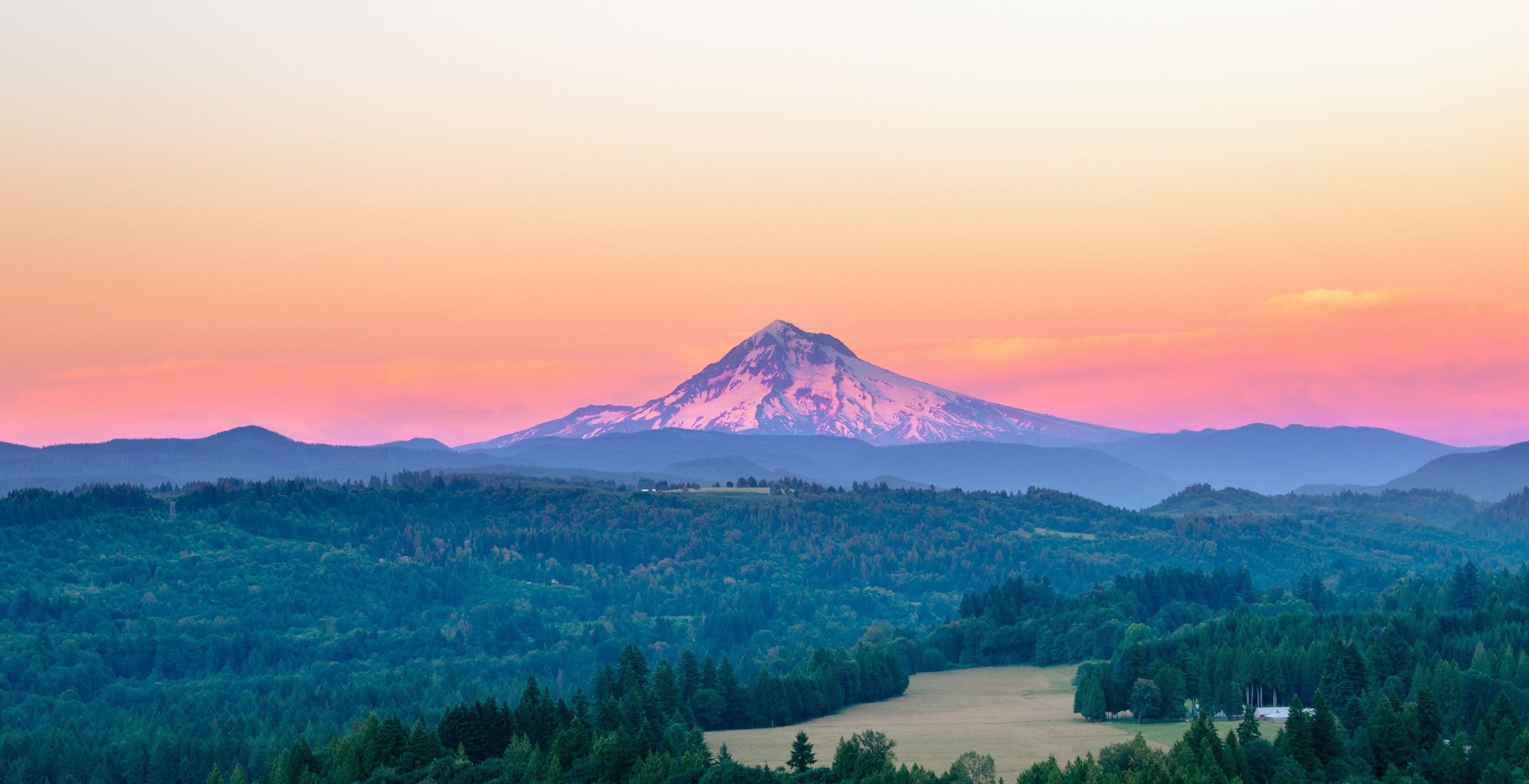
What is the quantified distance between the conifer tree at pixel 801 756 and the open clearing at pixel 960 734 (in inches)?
219

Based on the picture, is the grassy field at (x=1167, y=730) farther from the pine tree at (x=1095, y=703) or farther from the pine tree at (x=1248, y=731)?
the pine tree at (x=1248, y=731)

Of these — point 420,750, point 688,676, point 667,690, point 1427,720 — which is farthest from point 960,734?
point 420,750

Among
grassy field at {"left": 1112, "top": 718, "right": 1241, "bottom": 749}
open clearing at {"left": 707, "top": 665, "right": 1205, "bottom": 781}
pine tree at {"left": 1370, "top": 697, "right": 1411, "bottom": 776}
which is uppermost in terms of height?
pine tree at {"left": 1370, "top": 697, "right": 1411, "bottom": 776}

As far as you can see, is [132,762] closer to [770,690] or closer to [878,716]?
[770,690]

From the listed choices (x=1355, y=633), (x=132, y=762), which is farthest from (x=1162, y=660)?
(x=132, y=762)

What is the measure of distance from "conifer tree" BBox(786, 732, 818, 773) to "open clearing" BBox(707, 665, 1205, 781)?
Result: 5550 millimetres

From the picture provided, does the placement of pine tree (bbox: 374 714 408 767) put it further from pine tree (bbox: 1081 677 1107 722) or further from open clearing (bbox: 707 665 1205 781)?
pine tree (bbox: 1081 677 1107 722)

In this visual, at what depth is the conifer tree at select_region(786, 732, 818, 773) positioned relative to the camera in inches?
5408

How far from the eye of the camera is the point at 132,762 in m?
167

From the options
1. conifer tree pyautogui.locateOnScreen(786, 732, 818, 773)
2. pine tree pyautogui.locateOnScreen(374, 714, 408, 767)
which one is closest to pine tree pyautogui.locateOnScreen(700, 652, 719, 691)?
conifer tree pyautogui.locateOnScreen(786, 732, 818, 773)

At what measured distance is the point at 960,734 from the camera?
168 m

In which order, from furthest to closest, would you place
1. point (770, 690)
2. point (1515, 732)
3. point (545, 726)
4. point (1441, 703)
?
point (770, 690), point (1441, 703), point (545, 726), point (1515, 732)

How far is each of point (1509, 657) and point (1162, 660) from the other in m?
40.3

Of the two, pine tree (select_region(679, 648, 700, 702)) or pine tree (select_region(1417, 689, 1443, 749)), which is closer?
pine tree (select_region(1417, 689, 1443, 749))
